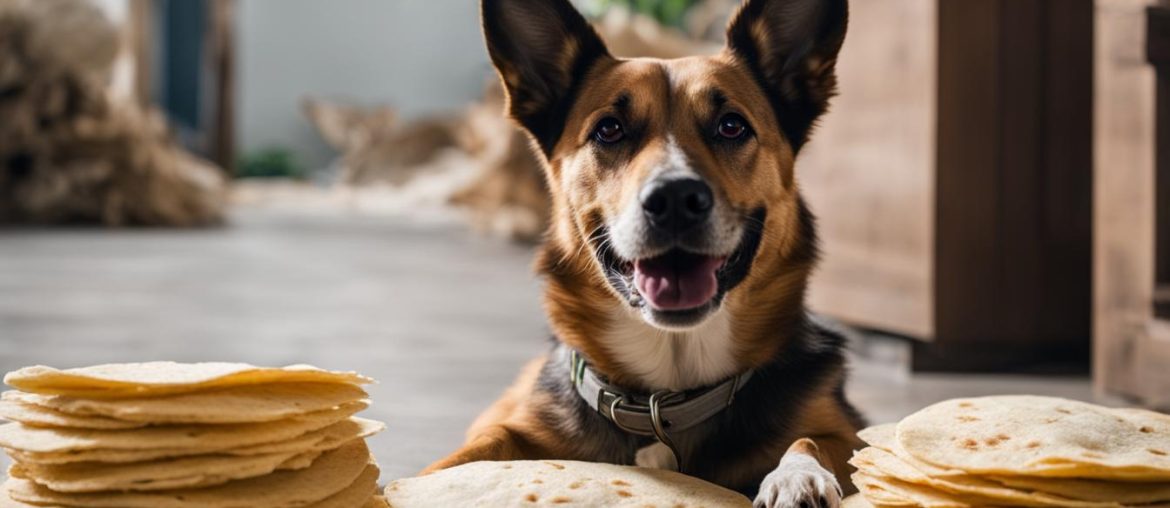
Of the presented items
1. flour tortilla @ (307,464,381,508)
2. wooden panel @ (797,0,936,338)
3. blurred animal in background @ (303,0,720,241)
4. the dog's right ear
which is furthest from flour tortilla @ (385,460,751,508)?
wooden panel @ (797,0,936,338)

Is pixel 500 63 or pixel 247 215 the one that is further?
pixel 247 215

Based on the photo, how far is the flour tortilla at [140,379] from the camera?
1.33m

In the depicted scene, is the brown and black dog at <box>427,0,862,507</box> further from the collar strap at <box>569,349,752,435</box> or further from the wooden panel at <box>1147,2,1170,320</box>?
the wooden panel at <box>1147,2,1170,320</box>

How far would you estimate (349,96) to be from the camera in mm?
16875

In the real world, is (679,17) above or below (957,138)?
above

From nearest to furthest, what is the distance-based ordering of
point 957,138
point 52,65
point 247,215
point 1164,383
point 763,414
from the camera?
1. point 763,414
2. point 1164,383
3. point 957,138
4. point 52,65
5. point 247,215

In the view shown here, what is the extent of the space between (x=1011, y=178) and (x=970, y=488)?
6.80ft

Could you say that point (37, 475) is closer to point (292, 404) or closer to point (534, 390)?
point (292, 404)

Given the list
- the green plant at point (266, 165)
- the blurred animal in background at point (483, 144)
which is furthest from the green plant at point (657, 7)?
the green plant at point (266, 165)

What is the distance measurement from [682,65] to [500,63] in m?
0.33

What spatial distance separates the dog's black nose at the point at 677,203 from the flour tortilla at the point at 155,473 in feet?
1.99

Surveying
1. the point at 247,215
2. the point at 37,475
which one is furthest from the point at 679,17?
the point at 37,475

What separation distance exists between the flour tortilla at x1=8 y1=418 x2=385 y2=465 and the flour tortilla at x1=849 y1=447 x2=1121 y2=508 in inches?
25.8

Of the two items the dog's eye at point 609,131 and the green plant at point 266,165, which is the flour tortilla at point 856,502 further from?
the green plant at point 266,165
